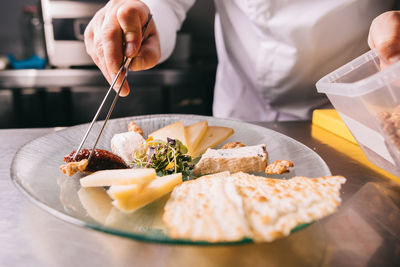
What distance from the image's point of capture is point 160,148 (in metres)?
0.75

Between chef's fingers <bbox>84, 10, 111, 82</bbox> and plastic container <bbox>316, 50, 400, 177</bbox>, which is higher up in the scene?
chef's fingers <bbox>84, 10, 111, 82</bbox>

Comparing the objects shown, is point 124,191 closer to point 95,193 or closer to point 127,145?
point 95,193

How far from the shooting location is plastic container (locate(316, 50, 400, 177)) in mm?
513

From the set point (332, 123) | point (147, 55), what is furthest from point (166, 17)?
point (332, 123)

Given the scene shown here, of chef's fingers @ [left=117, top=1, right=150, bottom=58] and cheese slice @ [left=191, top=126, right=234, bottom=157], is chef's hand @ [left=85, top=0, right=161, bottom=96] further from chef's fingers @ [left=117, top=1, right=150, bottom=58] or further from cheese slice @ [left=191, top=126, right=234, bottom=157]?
cheese slice @ [left=191, top=126, right=234, bottom=157]

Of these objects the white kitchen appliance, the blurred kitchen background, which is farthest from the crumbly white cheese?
the white kitchen appliance

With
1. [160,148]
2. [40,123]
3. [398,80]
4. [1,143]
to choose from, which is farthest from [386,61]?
[40,123]

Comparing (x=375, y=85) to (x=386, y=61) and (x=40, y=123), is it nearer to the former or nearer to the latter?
(x=386, y=61)

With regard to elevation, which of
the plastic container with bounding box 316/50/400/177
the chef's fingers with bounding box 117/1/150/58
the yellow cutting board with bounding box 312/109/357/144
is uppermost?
the chef's fingers with bounding box 117/1/150/58

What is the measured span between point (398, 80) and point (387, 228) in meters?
0.24

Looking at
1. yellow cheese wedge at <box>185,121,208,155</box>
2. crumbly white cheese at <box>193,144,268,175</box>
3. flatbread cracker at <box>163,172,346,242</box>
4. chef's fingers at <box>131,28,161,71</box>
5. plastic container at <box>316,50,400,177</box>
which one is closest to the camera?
flatbread cracker at <box>163,172,346,242</box>

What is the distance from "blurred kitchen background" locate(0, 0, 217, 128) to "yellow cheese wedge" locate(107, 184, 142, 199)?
65.1 inches

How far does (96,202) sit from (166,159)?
24 centimetres

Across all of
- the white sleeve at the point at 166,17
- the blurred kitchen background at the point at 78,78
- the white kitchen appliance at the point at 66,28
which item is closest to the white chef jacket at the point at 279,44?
the white sleeve at the point at 166,17
